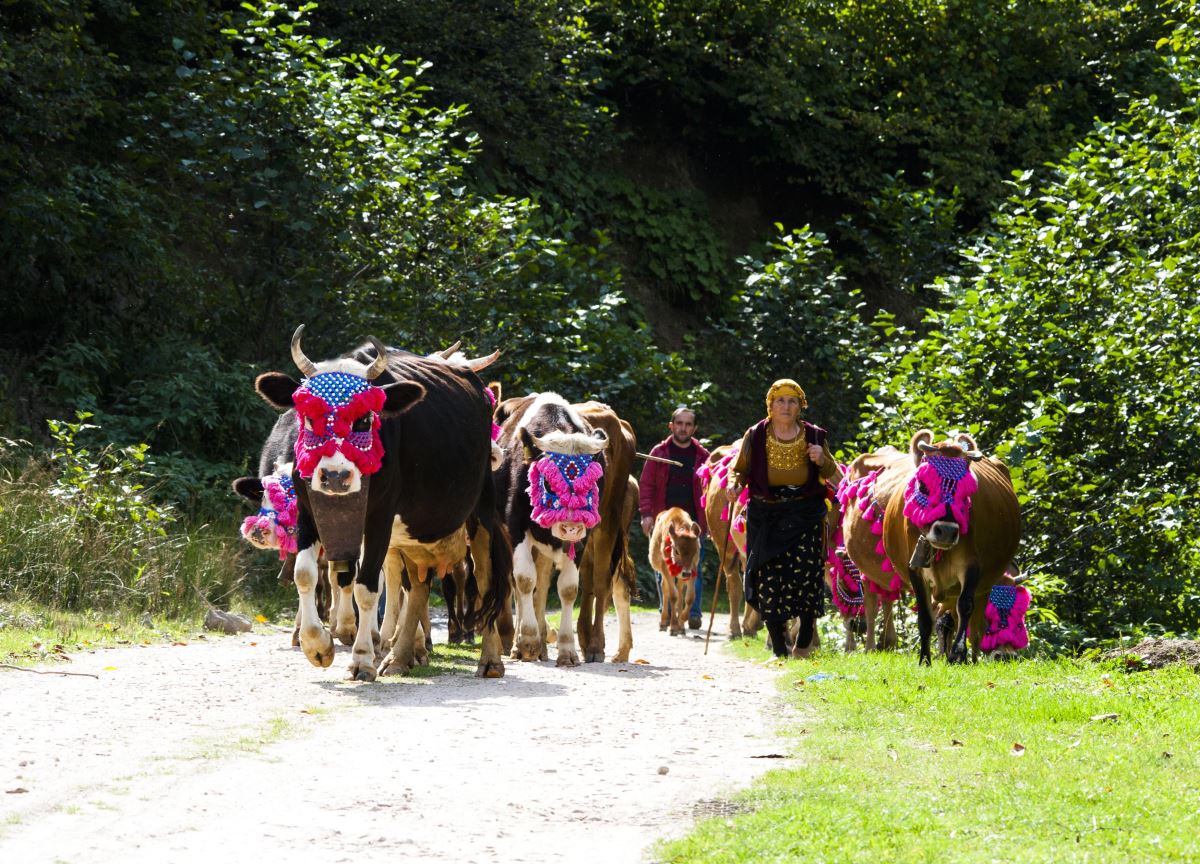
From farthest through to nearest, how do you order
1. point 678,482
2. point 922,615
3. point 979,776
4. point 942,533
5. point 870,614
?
point 678,482, point 870,614, point 922,615, point 942,533, point 979,776

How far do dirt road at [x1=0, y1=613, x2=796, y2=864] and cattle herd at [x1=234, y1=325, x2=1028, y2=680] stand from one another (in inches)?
32.4

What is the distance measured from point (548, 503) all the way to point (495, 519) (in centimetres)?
42

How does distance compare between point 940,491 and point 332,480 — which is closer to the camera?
point 332,480

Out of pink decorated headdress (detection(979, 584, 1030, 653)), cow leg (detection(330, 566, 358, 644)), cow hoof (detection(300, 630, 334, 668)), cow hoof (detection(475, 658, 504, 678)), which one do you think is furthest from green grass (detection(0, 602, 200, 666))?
pink decorated headdress (detection(979, 584, 1030, 653))

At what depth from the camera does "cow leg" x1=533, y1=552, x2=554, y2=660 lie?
12.8 metres

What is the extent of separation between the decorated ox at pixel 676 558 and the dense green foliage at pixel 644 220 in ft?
7.25

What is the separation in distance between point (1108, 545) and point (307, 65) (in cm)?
1202

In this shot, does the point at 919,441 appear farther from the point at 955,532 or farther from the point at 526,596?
the point at 526,596

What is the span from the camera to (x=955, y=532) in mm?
11500

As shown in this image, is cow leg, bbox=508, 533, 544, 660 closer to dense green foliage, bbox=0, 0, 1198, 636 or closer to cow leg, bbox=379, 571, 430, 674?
cow leg, bbox=379, 571, 430, 674

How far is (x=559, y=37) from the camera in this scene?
2800cm

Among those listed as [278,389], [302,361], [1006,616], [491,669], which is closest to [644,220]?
[1006,616]

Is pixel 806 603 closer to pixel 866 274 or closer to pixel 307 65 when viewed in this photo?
pixel 307 65

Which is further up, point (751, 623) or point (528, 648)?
point (751, 623)
